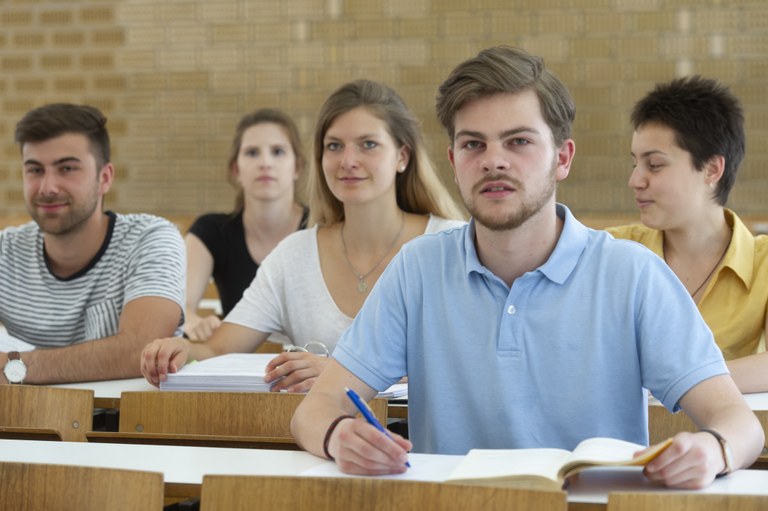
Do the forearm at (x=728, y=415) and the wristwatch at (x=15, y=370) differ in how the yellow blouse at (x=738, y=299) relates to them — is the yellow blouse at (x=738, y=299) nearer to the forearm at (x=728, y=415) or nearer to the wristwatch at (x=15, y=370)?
the forearm at (x=728, y=415)

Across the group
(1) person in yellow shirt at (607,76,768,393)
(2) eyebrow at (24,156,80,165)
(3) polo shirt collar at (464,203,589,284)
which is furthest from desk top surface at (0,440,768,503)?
(2) eyebrow at (24,156,80,165)

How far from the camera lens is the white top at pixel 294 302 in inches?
121

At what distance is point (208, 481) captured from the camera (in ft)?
4.75

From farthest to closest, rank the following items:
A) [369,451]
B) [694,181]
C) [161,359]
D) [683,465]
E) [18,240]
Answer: [18,240], [694,181], [161,359], [369,451], [683,465]

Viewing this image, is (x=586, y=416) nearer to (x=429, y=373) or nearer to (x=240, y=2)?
(x=429, y=373)

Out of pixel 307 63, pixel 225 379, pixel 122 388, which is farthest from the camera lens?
pixel 307 63

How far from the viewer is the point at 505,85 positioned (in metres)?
1.89

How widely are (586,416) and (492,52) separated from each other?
Result: 0.70 metres

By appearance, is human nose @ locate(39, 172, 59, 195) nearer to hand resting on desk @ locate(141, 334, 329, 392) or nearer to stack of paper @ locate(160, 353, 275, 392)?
hand resting on desk @ locate(141, 334, 329, 392)

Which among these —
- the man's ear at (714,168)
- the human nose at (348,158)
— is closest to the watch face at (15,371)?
the human nose at (348,158)

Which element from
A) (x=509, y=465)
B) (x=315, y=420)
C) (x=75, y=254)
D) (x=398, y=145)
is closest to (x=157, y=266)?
(x=75, y=254)

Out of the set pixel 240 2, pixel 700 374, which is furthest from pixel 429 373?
pixel 240 2

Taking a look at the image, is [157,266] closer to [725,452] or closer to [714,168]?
[714,168]

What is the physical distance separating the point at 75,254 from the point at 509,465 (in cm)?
214
